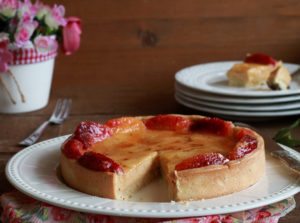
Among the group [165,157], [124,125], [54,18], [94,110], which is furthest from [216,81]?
[165,157]

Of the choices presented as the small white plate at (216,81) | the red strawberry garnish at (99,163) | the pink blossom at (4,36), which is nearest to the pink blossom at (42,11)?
the pink blossom at (4,36)

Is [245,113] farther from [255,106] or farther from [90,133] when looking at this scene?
[90,133]

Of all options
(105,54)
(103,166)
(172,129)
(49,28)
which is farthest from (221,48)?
(103,166)

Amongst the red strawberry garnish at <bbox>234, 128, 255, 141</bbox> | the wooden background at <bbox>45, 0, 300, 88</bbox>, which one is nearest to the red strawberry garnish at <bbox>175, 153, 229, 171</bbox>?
the red strawberry garnish at <bbox>234, 128, 255, 141</bbox>

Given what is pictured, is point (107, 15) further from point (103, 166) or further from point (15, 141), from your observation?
point (103, 166)

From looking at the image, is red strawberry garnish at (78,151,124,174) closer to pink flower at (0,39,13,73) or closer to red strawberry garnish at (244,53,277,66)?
pink flower at (0,39,13,73)

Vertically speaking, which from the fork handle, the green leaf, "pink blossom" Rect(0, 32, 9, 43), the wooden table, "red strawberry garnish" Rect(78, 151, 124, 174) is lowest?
the wooden table
